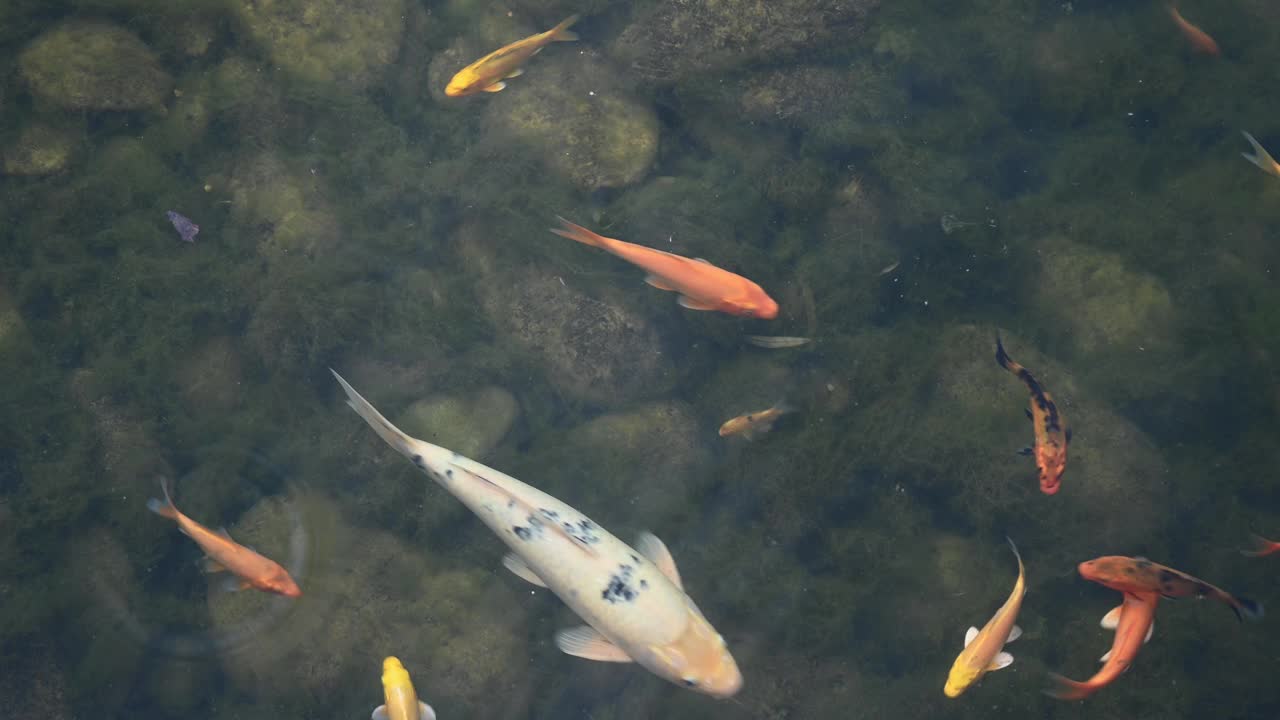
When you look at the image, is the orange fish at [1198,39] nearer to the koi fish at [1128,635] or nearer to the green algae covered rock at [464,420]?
the koi fish at [1128,635]

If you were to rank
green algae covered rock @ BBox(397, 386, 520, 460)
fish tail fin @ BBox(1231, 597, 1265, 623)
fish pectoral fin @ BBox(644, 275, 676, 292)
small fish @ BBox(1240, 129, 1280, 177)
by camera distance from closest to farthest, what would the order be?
fish tail fin @ BBox(1231, 597, 1265, 623), fish pectoral fin @ BBox(644, 275, 676, 292), small fish @ BBox(1240, 129, 1280, 177), green algae covered rock @ BBox(397, 386, 520, 460)

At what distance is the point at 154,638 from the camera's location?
5234mm

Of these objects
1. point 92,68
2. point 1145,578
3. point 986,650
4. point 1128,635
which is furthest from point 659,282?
point 92,68

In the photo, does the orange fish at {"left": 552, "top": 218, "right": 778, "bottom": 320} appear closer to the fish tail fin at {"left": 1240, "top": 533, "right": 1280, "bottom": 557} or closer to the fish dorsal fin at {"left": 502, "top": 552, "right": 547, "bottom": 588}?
the fish dorsal fin at {"left": 502, "top": 552, "right": 547, "bottom": 588}

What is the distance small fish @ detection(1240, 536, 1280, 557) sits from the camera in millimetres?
4820

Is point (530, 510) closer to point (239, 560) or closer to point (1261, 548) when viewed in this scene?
point (239, 560)

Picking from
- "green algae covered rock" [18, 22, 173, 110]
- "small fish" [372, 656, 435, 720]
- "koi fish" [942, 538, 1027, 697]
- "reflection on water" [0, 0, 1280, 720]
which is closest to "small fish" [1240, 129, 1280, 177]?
"reflection on water" [0, 0, 1280, 720]

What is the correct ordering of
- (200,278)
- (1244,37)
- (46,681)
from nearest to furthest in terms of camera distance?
(46,681) < (200,278) < (1244,37)

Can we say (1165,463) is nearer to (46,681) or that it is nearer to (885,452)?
(885,452)

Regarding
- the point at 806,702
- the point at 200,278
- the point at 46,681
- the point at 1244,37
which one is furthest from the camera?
the point at 1244,37

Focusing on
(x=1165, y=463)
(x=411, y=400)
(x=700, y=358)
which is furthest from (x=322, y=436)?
(x=1165, y=463)

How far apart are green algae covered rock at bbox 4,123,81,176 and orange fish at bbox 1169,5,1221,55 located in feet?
29.6

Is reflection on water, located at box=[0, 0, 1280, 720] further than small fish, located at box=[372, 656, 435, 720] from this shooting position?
Yes

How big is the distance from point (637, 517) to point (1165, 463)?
3.75m
